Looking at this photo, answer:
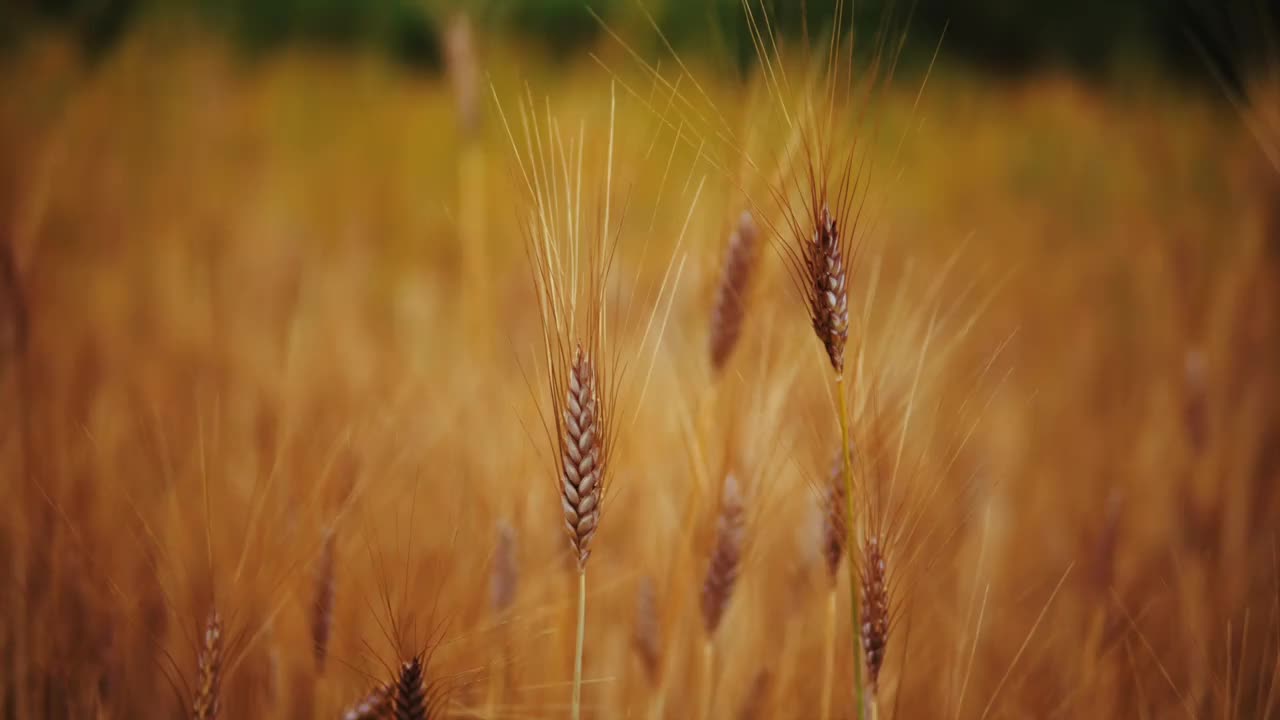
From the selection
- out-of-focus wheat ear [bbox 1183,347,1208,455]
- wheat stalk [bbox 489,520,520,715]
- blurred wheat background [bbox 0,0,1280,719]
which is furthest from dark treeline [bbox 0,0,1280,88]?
wheat stalk [bbox 489,520,520,715]

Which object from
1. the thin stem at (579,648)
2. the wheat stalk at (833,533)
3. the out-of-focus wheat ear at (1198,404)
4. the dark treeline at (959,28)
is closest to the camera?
the thin stem at (579,648)

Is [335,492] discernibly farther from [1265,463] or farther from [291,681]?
[1265,463]

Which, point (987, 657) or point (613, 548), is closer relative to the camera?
point (987, 657)

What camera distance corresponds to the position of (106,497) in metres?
0.59

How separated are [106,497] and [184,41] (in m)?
1.54

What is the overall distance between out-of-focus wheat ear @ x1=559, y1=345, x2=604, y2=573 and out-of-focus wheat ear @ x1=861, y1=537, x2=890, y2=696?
5.1 inches

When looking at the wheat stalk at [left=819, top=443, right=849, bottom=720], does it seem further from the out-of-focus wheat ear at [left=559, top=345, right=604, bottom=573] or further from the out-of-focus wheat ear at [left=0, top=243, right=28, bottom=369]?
the out-of-focus wheat ear at [left=0, top=243, right=28, bottom=369]

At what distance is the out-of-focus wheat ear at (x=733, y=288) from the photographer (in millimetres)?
418

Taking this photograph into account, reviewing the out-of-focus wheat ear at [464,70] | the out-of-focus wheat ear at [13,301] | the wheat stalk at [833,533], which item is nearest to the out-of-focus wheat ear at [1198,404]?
the wheat stalk at [833,533]

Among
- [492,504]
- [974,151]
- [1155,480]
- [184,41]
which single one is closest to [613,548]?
[492,504]

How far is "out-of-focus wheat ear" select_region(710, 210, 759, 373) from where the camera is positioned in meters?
0.42

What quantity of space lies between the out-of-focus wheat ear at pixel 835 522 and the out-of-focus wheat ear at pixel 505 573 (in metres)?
0.22

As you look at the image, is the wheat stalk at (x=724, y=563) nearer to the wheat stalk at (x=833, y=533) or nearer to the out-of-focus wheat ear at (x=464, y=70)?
the wheat stalk at (x=833, y=533)

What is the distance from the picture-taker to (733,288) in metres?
0.42
